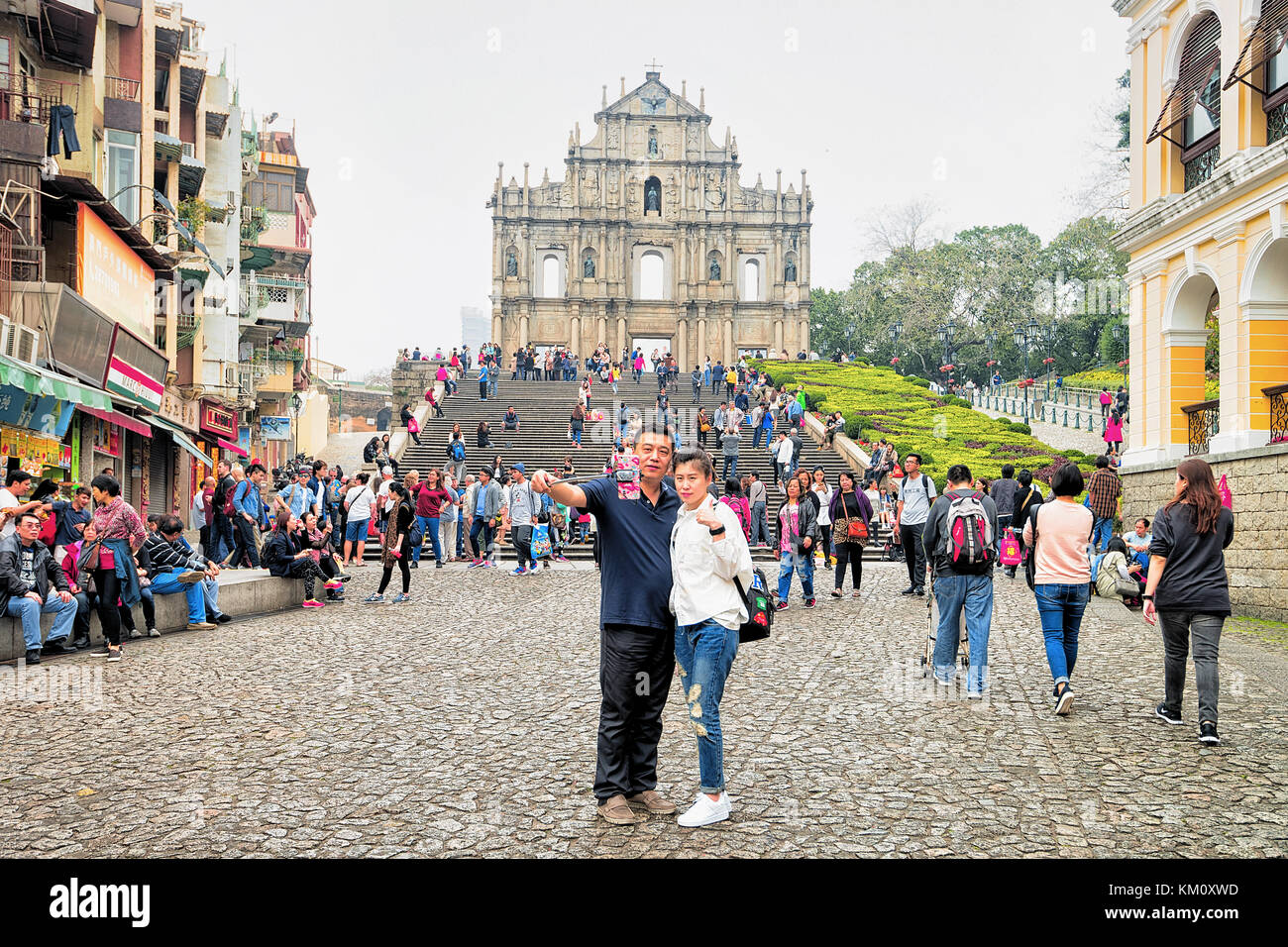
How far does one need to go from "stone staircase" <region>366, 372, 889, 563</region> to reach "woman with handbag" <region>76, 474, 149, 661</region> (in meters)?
12.0

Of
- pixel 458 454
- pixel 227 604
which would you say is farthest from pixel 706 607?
pixel 458 454

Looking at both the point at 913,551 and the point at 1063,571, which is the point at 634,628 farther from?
the point at 913,551

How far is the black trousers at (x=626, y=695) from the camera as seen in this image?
4.82m

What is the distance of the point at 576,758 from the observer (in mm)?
5961

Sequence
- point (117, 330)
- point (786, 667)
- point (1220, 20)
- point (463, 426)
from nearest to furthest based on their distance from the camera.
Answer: point (786, 667)
point (1220, 20)
point (117, 330)
point (463, 426)

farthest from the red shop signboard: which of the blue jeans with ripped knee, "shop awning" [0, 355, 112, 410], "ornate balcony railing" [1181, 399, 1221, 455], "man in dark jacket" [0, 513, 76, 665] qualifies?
the blue jeans with ripped knee

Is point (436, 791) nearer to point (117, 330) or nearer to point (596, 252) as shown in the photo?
point (117, 330)

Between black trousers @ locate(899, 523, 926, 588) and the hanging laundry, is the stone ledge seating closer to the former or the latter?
black trousers @ locate(899, 523, 926, 588)

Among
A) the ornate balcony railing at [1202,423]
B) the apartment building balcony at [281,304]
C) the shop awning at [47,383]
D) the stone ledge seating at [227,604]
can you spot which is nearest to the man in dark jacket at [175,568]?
the stone ledge seating at [227,604]

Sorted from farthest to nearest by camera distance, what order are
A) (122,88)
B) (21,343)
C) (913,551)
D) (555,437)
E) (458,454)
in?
(555,437) → (458,454) → (122,88) → (21,343) → (913,551)

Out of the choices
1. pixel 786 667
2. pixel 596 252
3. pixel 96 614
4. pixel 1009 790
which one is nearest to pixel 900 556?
pixel 786 667

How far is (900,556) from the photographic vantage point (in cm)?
2102

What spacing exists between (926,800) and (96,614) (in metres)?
8.03

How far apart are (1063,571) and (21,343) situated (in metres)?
14.7
